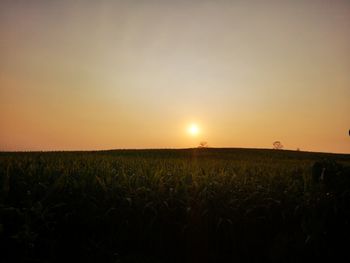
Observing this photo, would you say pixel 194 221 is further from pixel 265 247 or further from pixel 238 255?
pixel 265 247

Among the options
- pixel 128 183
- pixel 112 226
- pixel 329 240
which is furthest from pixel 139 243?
pixel 329 240

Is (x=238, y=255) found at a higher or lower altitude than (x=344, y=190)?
lower

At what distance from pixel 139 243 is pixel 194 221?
1.14 meters

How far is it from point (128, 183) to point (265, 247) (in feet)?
10.5

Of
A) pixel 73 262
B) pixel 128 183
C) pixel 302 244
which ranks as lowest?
pixel 73 262

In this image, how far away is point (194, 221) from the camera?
6.63 meters

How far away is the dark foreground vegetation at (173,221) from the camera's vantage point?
577 cm

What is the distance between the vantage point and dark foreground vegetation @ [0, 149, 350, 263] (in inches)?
227

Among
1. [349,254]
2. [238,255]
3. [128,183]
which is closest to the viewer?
[349,254]

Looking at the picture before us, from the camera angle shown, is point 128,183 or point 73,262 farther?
point 128,183

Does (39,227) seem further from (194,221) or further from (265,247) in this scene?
(265,247)

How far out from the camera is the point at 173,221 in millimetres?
6680

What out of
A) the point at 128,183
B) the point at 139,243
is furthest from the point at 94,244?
the point at 128,183

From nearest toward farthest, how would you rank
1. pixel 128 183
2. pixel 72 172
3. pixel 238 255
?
pixel 238 255 < pixel 128 183 < pixel 72 172
